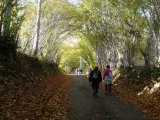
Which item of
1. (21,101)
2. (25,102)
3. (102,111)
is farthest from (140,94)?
(21,101)

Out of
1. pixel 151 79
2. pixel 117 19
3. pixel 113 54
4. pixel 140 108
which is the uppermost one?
pixel 117 19

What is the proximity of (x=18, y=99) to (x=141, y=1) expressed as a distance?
45.1 feet

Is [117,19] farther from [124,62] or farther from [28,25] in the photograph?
[28,25]

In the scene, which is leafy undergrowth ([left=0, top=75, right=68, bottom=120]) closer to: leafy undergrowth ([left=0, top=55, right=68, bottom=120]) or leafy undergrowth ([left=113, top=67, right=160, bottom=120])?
leafy undergrowth ([left=0, top=55, right=68, bottom=120])

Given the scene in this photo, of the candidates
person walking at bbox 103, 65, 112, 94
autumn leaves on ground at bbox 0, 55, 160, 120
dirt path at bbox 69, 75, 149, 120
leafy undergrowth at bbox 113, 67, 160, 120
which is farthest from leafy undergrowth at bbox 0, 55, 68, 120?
person walking at bbox 103, 65, 112, 94

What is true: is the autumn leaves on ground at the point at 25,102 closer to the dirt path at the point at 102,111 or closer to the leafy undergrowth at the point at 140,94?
the leafy undergrowth at the point at 140,94

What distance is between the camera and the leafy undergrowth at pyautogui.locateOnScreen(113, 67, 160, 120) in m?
15.0

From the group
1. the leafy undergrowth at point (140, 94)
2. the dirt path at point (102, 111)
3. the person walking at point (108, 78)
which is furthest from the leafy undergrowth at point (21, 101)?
the person walking at point (108, 78)

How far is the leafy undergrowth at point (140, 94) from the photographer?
591 inches

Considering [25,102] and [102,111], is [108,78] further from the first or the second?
[25,102]

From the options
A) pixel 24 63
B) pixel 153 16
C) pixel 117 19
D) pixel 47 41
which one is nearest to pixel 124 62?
pixel 117 19

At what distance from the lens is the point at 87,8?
3669 cm

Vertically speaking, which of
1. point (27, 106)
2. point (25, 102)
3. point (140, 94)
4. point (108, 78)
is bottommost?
point (27, 106)

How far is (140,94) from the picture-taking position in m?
20.8
